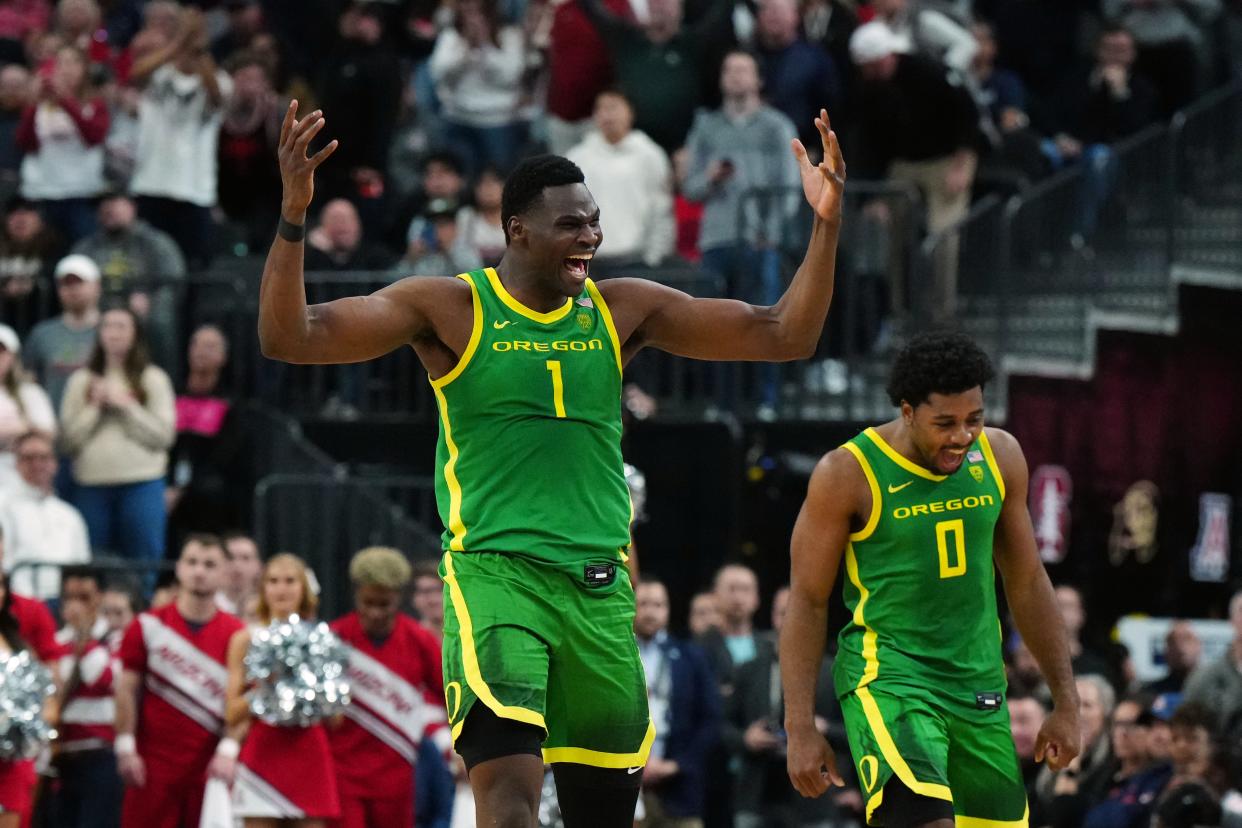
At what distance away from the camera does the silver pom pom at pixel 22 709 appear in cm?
1253

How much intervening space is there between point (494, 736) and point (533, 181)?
5.66 feet

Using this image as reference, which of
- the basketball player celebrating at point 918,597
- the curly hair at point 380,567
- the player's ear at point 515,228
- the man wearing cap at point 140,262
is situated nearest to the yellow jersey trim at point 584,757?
the basketball player celebrating at point 918,597

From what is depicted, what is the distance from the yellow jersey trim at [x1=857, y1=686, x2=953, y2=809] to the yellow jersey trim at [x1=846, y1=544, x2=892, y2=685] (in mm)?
52

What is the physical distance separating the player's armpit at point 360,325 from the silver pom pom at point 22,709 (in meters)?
5.40

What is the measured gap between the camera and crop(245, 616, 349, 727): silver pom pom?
42.0 ft

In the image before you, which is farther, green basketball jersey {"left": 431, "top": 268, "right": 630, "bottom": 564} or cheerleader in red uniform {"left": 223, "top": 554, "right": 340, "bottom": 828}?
cheerleader in red uniform {"left": 223, "top": 554, "right": 340, "bottom": 828}

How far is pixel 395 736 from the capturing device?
13453 mm

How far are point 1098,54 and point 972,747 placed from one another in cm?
1199

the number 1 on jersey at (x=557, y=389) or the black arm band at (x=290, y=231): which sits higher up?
the black arm band at (x=290, y=231)

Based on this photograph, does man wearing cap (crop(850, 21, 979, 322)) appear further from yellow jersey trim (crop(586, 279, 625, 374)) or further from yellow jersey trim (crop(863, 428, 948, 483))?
yellow jersey trim (crop(586, 279, 625, 374))

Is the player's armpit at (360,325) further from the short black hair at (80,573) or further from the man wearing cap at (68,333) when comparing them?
the man wearing cap at (68,333)

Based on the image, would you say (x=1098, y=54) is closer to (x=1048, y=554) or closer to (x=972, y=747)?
(x=1048, y=554)

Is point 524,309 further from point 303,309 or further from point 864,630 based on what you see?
point 864,630

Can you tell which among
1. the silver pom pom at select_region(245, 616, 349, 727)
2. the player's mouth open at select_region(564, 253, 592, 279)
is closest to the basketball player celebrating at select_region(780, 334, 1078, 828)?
the player's mouth open at select_region(564, 253, 592, 279)
